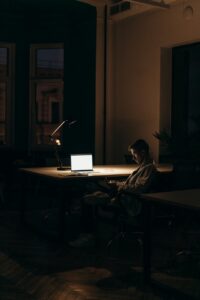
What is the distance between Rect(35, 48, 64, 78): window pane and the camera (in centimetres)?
955

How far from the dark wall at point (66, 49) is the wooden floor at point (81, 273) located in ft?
11.9

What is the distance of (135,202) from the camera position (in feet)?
16.2

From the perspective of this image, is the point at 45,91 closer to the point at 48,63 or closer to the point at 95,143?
the point at 48,63

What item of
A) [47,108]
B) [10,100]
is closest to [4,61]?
[10,100]

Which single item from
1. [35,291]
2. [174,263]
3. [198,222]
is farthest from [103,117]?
[35,291]

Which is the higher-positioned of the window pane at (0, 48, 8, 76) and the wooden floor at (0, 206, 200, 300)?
the window pane at (0, 48, 8, 76)

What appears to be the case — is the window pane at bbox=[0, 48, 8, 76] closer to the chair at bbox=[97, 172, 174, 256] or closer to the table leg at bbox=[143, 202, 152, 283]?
the chair at bbox=[97, 172, 174, 256]

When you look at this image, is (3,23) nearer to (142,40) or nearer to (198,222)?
(142,40)

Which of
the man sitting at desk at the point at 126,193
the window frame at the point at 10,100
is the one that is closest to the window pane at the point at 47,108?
the window frame at the point at 10,100

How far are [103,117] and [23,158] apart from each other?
1.65 meters

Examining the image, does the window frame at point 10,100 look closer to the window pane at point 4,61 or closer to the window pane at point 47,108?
the window pane at point 4,61

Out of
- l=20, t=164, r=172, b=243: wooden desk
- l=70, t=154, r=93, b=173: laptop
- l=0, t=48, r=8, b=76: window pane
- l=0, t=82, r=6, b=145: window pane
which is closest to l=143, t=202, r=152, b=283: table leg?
l=20, t=164, r=172, b=243: wooden desk

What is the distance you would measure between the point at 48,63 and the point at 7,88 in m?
0.93

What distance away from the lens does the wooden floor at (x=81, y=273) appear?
382cm
